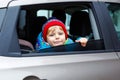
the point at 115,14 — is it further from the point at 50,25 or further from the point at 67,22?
the point at 50,25

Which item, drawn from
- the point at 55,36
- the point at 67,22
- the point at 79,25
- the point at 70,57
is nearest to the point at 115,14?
the point at 79,25

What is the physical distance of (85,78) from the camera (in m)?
4.16

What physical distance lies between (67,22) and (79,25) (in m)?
0.18

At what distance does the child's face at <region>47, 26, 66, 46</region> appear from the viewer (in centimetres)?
438

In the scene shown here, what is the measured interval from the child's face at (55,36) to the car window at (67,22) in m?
0.14

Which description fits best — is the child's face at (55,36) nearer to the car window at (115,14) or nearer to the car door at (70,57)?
the car door at (70,57)

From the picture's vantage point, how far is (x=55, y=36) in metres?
4.41

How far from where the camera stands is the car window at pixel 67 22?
4207 mm

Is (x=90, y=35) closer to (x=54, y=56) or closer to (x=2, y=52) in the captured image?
(x=54, y=56)

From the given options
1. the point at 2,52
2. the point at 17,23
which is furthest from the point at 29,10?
the point at 2,52

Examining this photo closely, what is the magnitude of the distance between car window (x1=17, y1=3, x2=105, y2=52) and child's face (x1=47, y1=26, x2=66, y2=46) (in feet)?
0.44

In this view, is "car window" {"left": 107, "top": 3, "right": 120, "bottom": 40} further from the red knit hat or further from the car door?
the red knit hat

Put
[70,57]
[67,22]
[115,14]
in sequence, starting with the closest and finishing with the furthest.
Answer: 1. [70,57]
2. [115,14]
3. [67,22]

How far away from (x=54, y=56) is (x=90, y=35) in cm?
66
